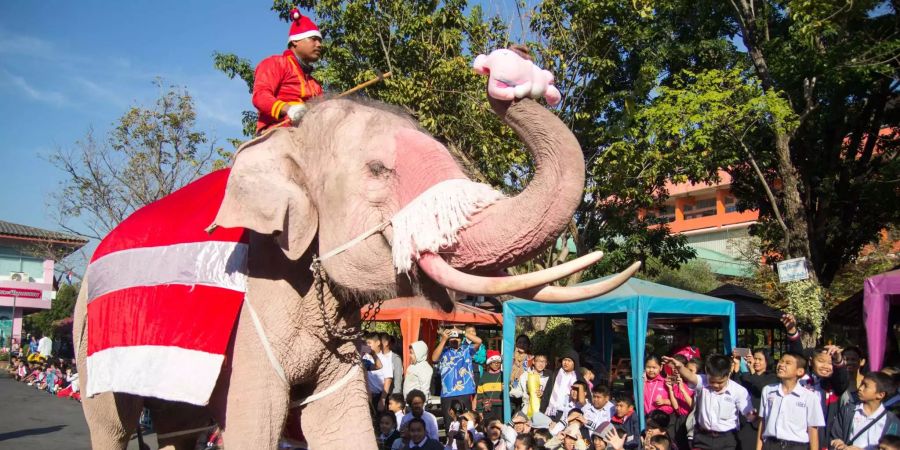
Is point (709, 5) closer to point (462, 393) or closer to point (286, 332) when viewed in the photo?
point (462, 393)

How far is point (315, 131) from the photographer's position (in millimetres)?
3383

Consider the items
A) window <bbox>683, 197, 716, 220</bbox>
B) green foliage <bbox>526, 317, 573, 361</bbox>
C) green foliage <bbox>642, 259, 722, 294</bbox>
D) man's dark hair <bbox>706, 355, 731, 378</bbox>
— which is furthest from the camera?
window <bbox>683, 197, 716, 220</bbox>

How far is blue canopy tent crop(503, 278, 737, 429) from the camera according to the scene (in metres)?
10.0

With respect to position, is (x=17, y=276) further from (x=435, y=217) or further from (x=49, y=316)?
(x=435, y=217)

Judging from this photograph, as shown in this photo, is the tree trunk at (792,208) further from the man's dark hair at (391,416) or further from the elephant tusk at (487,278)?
the elephant tusk at (487,278)

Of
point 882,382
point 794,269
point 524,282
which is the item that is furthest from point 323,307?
point 794,269

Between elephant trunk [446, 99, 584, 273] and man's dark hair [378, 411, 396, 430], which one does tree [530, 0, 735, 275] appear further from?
elephant trunk [446, 99, 584, 273]

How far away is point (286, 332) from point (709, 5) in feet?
55.3

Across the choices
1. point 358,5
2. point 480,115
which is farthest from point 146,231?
point 358,5

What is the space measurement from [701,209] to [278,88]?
5420 cm

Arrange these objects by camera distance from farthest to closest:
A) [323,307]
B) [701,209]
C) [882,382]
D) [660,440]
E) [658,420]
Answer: [701,209]
[658,420]
[660,440]
[882,382]
[323,307]

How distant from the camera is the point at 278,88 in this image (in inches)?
152

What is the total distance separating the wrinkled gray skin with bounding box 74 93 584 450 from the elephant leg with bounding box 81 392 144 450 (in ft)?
3.63

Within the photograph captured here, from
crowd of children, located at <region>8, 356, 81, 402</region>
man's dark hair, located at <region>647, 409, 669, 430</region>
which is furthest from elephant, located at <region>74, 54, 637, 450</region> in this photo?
crowd of children, located at <region>8, 356, 81, 402</region>
